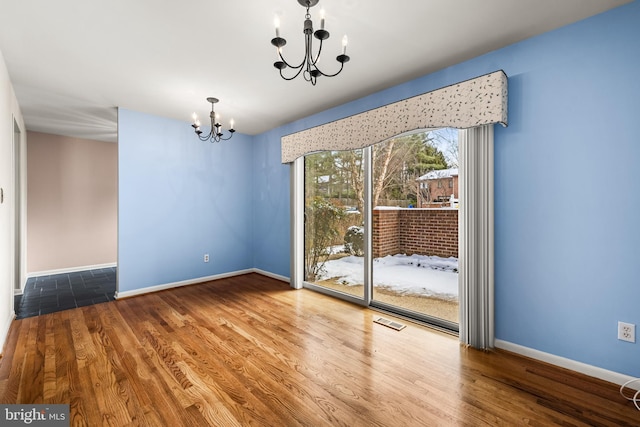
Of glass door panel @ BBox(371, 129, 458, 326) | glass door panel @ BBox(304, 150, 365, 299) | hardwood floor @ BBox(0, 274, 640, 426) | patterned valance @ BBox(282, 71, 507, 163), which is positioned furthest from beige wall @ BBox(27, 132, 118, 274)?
glass door panel @ BBox(371, 129, 458, 326)

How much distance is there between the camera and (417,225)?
3.33 meters

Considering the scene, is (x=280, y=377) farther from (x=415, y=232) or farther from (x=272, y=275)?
(x=272, y=275)

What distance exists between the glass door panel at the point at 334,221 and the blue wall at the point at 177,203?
1.52 m

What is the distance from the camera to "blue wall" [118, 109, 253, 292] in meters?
4.20

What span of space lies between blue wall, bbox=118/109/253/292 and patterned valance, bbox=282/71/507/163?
1866 mm

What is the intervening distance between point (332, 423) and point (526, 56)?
315 centimetres

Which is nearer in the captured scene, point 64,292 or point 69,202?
point 64,292

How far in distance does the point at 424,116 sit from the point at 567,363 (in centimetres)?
241

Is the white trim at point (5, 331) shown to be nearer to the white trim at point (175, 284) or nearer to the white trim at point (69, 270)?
the white trim at point (175, 284)

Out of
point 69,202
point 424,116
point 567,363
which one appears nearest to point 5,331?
point 69,202

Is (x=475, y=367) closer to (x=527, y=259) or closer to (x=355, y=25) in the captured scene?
(x=527, y=259)

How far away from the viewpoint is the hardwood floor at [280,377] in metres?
1.82

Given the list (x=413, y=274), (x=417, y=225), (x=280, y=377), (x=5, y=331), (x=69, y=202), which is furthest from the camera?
(x=69, y=202)

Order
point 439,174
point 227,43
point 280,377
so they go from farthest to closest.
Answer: point 439,174 → point 227,43 → point 280,377
